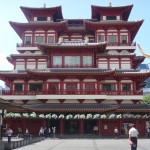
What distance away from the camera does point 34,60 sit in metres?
56.0

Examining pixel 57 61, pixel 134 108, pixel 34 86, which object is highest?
pixel 57 61

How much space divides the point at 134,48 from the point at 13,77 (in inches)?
906

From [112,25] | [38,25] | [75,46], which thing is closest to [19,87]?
[75,46]

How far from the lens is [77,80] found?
51.8 m

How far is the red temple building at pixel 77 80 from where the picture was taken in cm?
4866

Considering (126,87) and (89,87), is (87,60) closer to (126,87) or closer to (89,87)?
(89,87)

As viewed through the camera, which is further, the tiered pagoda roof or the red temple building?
the tiered pagoda roof

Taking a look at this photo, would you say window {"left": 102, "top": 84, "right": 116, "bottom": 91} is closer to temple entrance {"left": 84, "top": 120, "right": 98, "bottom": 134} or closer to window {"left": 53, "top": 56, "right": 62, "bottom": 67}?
temple entrance {"left": 84, "top": 120, "right": 98, "bottom": 134}

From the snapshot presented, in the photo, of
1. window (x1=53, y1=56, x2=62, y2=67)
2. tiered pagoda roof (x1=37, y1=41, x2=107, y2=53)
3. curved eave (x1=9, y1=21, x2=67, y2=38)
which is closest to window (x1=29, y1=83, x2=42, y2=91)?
window (x1=53, y1=56, x2=62, y2=67)

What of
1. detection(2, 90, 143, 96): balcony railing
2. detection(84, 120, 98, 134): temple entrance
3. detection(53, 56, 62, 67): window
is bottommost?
detection(84, 120, 98, 134): temple entrance

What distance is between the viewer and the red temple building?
48656 millimetres

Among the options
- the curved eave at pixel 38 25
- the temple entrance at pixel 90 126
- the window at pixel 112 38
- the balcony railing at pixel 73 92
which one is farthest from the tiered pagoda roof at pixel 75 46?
the temple entrance at pixel 90 126

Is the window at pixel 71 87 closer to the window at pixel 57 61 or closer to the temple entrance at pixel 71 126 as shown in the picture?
the window at pixel 57 61

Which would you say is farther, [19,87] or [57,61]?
[57,61]
